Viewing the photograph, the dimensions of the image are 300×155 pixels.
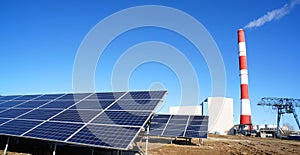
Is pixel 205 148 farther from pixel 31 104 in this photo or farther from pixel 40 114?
pixel 31 104

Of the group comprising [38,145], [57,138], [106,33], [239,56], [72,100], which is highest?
[239,56]

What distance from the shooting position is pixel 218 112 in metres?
56.6

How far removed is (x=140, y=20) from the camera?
16547 millimetres

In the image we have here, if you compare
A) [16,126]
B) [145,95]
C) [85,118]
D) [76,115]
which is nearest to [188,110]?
[145,95]

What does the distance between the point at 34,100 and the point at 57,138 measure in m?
9.14

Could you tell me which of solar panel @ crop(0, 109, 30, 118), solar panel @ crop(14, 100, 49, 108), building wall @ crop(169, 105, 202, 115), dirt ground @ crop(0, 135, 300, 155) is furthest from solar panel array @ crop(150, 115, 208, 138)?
building wall @ crop(169, 105, 202, 115)

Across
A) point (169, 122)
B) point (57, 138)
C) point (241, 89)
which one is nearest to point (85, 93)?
point (57, 138)

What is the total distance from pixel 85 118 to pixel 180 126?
13.4m

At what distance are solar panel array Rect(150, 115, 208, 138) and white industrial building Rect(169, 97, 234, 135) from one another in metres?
31.9

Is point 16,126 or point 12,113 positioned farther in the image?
point 12,113

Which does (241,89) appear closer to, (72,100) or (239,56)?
(239,56)

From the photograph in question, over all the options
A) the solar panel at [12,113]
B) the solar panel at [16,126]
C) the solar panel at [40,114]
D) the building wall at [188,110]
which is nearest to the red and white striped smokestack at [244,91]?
the building wall at [188,110]

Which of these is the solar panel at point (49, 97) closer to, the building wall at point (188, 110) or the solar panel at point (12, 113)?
the solar panel at point (12, 113)

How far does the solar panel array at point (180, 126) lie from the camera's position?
2042 cm
